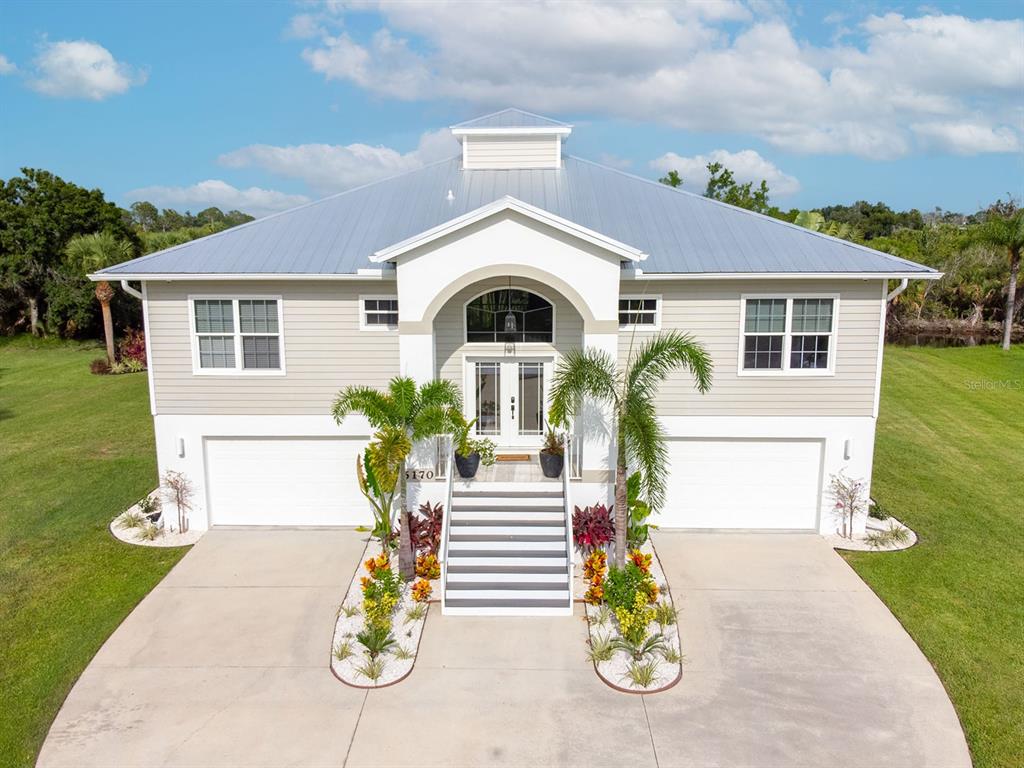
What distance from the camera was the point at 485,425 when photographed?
51.5ft

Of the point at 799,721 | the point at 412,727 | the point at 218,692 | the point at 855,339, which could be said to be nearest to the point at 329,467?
the point at 218,692

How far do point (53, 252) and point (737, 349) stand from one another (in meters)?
39.3

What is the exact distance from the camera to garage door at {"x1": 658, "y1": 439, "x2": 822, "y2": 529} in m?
14.8

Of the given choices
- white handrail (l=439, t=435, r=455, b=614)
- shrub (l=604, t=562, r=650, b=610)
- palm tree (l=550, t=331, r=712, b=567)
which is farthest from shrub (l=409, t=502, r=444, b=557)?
shrub (l=604, t=562, r=650, b=610)

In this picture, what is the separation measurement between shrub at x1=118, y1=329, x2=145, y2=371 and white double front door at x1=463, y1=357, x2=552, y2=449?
80.1ft

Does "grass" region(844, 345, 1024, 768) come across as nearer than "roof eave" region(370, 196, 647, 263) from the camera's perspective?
Yes

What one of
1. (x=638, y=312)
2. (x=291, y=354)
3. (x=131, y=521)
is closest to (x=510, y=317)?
(x=638, y=312)

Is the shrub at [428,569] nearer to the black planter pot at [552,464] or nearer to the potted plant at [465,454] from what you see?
the potted plant at [465,454]

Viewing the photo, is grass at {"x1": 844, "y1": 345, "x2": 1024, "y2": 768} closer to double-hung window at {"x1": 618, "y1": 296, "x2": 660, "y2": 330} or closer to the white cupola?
double-hung window at {"x1": 618, "y1": 296, "x2": 660, "y2": 330}

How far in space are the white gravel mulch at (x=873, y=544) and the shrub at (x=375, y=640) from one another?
9065mm

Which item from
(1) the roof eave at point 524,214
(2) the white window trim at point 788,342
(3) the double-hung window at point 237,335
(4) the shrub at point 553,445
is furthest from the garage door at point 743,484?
(3) the double-hung window at point 237,335

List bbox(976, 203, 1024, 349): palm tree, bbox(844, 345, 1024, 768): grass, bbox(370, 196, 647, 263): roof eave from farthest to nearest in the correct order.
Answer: bbox(976, 203, 1024, 349): palm tree < bbox(370, 196, 647, 263): roof eave < bbox(844, 345, 1024, 768): grass

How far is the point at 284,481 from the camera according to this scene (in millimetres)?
15133

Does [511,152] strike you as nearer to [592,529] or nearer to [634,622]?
[592,529]
